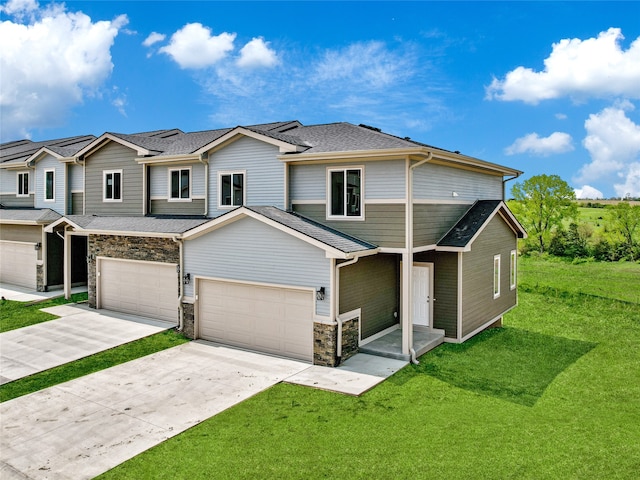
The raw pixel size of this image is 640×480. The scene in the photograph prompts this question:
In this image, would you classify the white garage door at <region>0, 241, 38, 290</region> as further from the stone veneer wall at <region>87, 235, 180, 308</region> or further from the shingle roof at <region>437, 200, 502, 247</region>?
the shingle roof at <region>437, 200, 502, 247</region>

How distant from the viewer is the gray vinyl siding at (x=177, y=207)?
652 inches

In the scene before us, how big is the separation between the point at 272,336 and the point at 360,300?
96.4 inches

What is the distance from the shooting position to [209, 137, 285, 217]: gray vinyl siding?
46.0 ft

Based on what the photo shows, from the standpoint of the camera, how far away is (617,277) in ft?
85.7

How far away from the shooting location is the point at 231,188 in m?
15.2

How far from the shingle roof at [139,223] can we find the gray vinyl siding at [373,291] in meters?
4.93

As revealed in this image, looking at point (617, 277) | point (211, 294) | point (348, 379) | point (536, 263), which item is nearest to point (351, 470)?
point (348, 379)

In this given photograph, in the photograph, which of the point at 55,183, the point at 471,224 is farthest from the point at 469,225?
the point at 55,183

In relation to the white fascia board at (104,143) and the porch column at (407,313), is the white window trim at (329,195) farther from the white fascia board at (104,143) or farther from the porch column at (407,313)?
the white fascia board at (104,143)

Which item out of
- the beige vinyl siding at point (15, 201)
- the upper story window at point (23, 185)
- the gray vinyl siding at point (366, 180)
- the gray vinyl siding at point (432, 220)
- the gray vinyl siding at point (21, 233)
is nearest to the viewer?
the gray vinyl siding at point (366, 180)

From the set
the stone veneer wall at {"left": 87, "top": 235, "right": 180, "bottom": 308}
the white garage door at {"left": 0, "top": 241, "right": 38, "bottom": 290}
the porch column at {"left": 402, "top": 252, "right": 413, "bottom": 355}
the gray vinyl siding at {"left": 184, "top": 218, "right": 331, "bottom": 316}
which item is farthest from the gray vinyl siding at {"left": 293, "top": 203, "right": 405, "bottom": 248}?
the white garage door at {"left": 0, "top": 241, "right": 38, "bottom": 290}

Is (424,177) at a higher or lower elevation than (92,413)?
higher

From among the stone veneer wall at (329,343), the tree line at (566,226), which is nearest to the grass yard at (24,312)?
the stone veneer wall at (329,343)

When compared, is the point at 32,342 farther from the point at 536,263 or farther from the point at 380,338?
the point at 536,263
